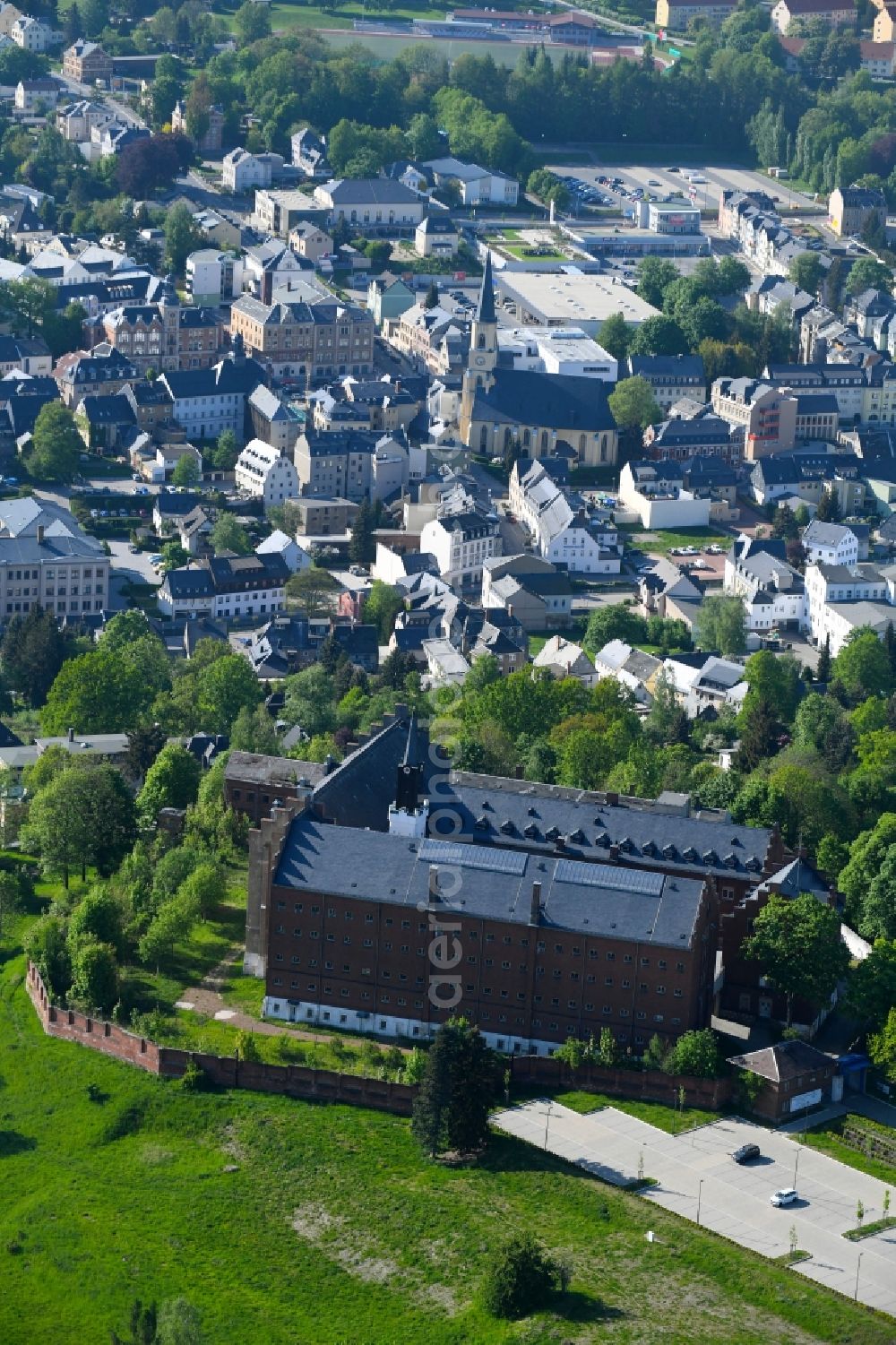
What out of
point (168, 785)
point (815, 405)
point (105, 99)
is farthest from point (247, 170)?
point (168, 785)

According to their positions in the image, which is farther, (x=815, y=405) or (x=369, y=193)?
(x=369, y=193)

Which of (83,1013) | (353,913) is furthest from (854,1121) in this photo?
(83,1013)

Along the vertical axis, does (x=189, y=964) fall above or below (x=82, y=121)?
below

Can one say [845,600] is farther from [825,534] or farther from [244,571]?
[244,571]

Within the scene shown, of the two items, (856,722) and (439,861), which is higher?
(439,861)

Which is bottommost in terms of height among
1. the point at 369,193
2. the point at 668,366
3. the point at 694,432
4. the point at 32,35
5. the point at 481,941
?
the point at 694,432

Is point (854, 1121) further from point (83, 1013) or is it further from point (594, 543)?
point (594, 543)

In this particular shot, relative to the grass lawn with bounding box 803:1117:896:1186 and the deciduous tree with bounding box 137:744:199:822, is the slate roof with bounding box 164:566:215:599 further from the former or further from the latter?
the grass lawn with bounding box 803:1117:896:1186

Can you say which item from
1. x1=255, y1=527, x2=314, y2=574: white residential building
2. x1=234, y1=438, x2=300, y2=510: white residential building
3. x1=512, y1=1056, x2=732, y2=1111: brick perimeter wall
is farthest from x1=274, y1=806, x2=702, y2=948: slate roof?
x1=234, y1=438, x2=300, y2=510: white residential building
